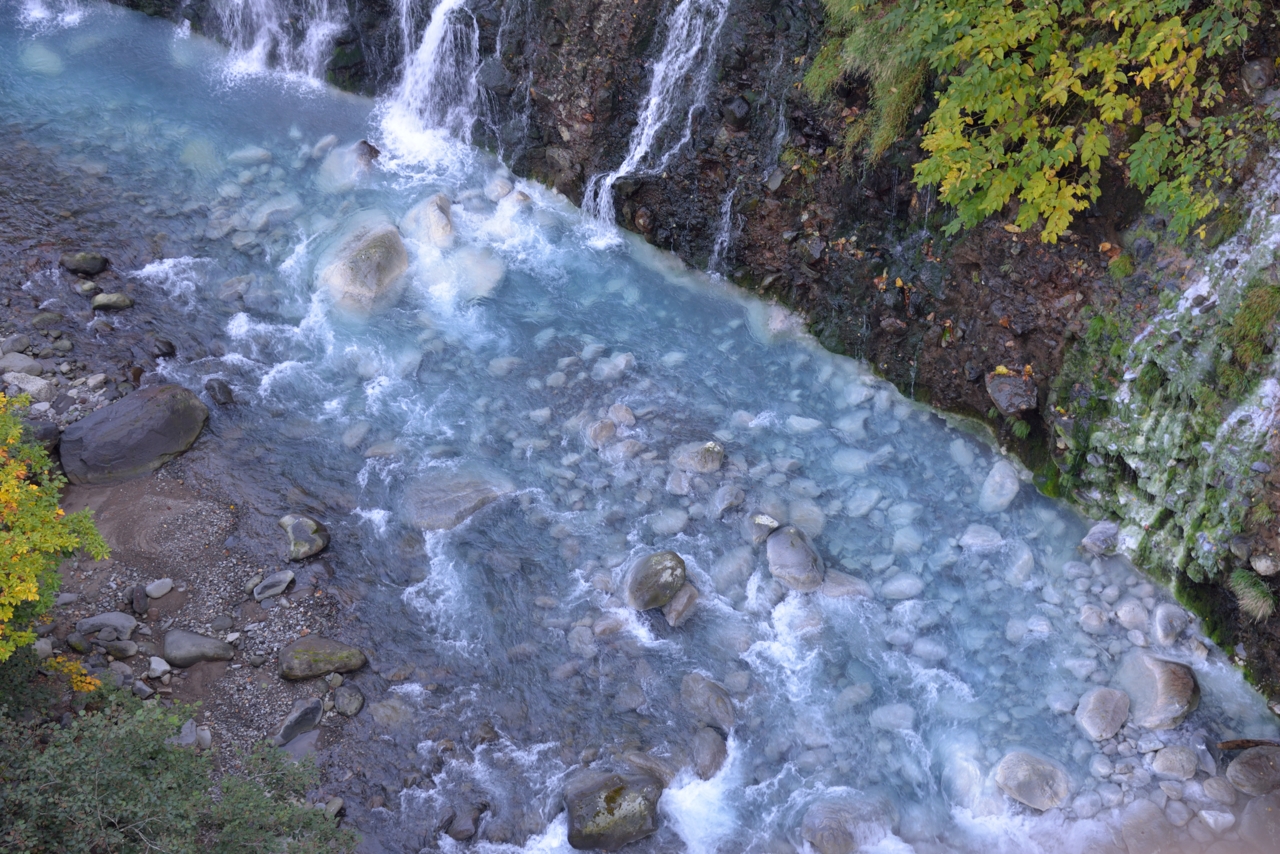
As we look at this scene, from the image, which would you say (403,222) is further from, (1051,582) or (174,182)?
(1051,582)

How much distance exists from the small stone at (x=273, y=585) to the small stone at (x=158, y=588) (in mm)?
866

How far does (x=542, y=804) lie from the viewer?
7344 millimetres

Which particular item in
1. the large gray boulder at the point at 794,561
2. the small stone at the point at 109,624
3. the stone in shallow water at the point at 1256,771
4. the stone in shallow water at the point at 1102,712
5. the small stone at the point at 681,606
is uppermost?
the stone in shallow water at the point at 1256,771

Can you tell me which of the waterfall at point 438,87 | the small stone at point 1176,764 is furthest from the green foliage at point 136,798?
the waterfall at point 438,87

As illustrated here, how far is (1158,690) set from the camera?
7.67 m

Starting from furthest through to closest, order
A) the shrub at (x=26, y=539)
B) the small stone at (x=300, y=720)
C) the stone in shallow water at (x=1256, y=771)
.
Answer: the small stone at (x=300, y=720) → the stone in shallow water at (x=1256, y=771) → the shrub at (x=26, y=539)

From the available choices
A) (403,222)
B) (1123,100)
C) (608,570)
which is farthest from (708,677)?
(403,222)

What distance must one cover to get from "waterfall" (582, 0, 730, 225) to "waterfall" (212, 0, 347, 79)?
7014 mm

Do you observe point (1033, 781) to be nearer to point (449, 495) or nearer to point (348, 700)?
point (348, 700)

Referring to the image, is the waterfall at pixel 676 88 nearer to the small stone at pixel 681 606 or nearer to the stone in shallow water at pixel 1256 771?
the small stone at pixel 681 606

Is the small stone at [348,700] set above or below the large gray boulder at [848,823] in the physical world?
below

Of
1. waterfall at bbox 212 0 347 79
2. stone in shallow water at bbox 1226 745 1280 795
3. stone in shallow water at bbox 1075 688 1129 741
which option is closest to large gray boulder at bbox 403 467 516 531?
stone in shallow water at bbox 1075 688 1129 741

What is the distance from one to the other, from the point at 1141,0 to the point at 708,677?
7.25m

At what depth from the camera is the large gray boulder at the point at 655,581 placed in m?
8.60
